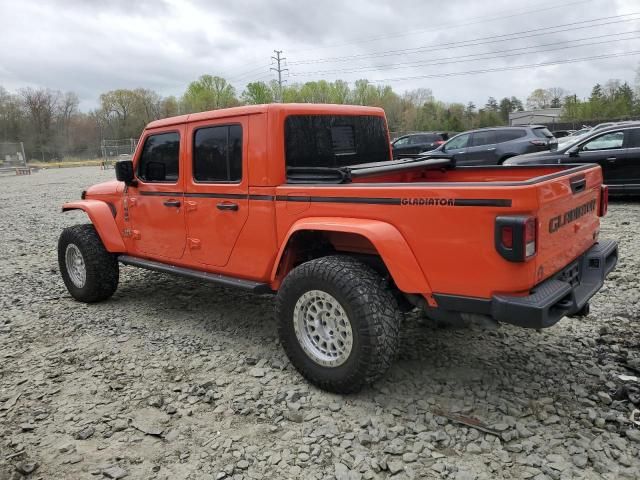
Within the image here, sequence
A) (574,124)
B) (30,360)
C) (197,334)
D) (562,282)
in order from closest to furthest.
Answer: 1. (562,282)
2. (30,360)
3. (197,334)
4. (574,124)

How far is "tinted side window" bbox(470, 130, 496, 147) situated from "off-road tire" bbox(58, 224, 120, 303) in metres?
11.6

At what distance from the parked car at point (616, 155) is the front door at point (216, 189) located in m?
8.05

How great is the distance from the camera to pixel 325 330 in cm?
345

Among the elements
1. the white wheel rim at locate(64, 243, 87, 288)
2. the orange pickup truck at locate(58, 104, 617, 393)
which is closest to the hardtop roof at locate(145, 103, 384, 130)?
the orange pickup truck at locate(58, 104, 617, 393)

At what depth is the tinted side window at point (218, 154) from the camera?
13.2ft

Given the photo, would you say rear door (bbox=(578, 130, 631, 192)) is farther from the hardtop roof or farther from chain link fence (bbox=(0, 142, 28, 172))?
chain link fence (bbox=(0, 142, 28, 172))

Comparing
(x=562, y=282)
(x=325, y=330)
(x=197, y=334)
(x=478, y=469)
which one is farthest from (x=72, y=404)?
(x=562, y=282)

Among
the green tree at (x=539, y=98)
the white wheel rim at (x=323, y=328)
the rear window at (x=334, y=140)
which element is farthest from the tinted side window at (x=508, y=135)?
the green tree at (x=539, y=98)

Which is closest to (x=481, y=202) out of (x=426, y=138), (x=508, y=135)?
(x=508, y=135)

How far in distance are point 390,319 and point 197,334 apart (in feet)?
7.04

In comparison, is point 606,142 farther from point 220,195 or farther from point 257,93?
point 257,93

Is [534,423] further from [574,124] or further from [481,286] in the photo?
[574,124]

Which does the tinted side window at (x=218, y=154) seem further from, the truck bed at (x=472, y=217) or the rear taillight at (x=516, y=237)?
the rear taillight at (x=516, y=237)

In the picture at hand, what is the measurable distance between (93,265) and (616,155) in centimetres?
918
